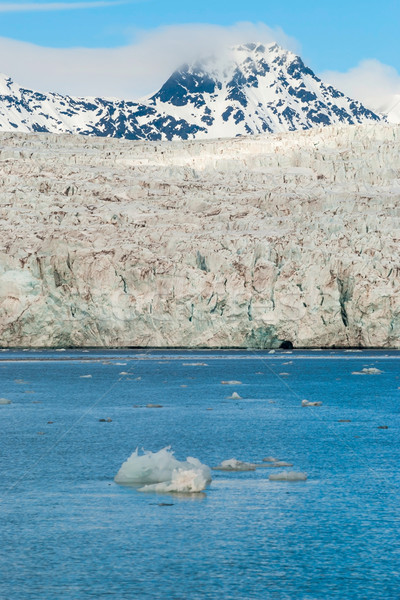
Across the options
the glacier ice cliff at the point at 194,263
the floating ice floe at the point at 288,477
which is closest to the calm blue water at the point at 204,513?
the floating ice floe at the point at 288,477

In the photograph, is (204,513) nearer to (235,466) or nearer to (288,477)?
(288,477)

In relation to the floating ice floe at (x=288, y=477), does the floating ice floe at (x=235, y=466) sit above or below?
below

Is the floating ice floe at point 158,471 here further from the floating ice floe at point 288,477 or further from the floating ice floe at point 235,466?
the floating ice floe at point 235,466

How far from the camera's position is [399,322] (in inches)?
2302

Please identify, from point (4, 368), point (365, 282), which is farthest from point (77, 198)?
point (365, 282)

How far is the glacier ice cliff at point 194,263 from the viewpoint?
59.5 meters

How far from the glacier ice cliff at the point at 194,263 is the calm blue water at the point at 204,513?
107 ft

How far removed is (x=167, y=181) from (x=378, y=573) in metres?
70.6

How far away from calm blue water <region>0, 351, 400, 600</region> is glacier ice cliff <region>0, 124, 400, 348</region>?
32.6 meters

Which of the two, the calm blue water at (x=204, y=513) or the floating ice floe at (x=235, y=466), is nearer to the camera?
the calm blue water at (x=204, y=513)

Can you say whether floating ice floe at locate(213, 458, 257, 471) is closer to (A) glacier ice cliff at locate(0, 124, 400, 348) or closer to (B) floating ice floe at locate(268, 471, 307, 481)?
(B) floating ice floe at locate(268, 471, 307, 481)

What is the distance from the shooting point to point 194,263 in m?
62.6

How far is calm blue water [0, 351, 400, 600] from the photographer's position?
871cm

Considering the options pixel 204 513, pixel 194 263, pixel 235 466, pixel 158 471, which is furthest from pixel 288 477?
pixel 194 263
